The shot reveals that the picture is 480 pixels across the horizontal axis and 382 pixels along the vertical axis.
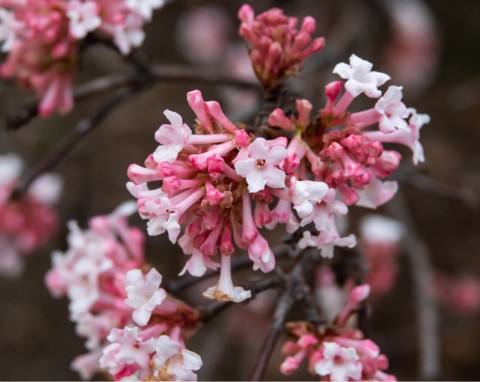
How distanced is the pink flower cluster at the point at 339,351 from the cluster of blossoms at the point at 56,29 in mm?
1153

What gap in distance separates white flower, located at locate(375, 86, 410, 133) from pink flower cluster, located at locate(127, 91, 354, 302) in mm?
221

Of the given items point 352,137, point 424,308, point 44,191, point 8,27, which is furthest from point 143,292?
point 44,191

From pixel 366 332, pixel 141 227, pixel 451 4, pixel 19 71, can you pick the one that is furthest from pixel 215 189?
pixel 451 4

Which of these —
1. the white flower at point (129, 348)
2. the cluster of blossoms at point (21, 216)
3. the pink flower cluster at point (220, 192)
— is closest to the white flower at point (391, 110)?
the pink flower cluster at point (220, 192)

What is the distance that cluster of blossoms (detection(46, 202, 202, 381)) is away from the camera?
1.59 meters

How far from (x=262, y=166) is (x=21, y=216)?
Result: 6.89ft

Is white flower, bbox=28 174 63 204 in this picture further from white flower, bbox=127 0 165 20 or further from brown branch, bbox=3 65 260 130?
white flower, bbox=127 0 165 20

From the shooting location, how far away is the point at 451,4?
15.1 feet

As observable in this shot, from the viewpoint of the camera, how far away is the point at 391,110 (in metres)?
1.53

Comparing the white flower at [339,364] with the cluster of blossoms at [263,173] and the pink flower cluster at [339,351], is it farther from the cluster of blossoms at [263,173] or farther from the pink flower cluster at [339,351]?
the cluster of blossoms at [263,173]

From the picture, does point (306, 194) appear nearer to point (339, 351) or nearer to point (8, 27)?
point (339, 351)

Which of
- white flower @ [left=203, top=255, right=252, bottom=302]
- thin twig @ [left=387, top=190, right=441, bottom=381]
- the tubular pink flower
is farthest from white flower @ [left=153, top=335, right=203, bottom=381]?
thin twig @ [left=387, top=190, right=441, bottom=381]

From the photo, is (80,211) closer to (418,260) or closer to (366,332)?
(418,260)

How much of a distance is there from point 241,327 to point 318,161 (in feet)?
9.24
